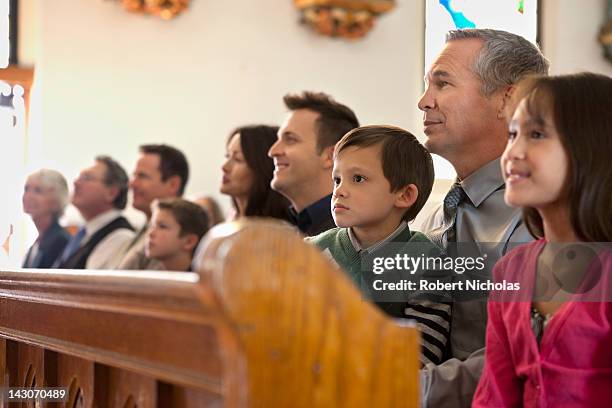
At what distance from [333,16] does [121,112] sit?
5.70ft

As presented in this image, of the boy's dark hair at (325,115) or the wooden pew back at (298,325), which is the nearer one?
the wooden pew back at (298,325)

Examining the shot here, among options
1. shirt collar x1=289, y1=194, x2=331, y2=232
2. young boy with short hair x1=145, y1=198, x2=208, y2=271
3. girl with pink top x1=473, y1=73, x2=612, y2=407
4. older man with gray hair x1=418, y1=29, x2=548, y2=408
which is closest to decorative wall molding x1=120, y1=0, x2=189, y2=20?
young boy with short hair x1=145, y1=198, x2=208, y2=271

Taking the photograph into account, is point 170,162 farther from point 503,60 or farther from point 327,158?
point 503,60

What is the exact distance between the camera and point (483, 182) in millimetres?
2877

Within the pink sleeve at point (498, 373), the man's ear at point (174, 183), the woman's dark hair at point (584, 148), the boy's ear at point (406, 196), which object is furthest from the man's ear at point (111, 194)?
the woman's dark hair at point (584, 148)

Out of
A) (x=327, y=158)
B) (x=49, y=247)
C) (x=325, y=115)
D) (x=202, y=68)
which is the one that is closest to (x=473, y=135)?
(x=327, y=158)

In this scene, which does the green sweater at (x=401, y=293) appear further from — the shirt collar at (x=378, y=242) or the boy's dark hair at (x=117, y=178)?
the boy's dark hair at (x=117, y=178)

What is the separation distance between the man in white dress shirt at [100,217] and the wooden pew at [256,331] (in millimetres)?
4529

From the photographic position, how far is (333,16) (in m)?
7.48

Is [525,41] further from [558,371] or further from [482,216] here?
[558,371]

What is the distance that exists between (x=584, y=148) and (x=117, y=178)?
5.04 m

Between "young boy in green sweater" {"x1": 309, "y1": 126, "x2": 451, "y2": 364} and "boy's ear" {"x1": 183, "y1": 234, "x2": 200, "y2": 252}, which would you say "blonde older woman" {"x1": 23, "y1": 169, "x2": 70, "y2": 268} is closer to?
"boy's ear" {"x1": 183, "y1": 234, "x2": 200, "y2": 252}

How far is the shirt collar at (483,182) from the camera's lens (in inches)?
112

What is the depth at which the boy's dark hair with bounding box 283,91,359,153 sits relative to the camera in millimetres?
4273
